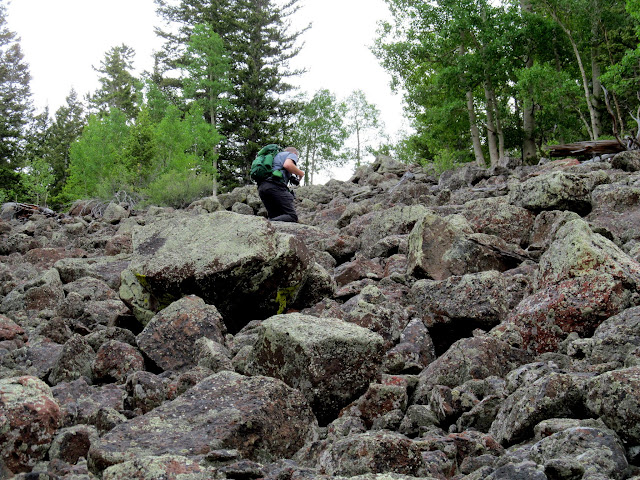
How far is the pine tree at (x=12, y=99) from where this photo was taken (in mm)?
48481

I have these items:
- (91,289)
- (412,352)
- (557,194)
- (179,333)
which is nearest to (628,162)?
(557,194)

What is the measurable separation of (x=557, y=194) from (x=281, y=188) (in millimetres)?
4888

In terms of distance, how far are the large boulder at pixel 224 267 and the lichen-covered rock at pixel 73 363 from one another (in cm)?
117

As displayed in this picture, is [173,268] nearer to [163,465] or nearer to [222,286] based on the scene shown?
[222,286]

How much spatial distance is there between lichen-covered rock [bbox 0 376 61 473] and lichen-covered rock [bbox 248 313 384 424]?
136 centimetres

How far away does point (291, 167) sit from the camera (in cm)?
1074

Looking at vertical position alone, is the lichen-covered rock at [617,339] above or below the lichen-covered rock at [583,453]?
above

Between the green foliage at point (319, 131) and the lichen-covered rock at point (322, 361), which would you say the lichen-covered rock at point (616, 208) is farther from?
the green foliage at point (319, 131)

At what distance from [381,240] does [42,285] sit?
4.70m

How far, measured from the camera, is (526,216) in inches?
327

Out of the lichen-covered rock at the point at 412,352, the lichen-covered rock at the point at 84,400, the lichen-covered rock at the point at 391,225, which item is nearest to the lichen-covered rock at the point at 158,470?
the lichen-covered rock at the point at 84,400

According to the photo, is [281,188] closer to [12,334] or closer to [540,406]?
[12,334]

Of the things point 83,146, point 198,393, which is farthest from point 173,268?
point 83,146

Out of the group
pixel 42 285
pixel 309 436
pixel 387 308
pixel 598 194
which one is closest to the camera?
pixel 309 436
